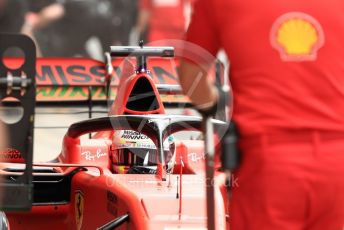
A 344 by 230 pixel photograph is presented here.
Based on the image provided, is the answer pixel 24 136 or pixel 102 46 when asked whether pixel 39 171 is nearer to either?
pixel 24 136

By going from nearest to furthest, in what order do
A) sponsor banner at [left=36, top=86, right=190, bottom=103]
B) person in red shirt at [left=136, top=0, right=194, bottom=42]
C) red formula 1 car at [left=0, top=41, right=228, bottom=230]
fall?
red formula 1 car at [left=0, top=41, right=228, bottom=230]
person in red shirt at [left=136, top=0, right=194, bottom=42]
sponsor banner at [left=36, top=86, right=190, bottom=103]

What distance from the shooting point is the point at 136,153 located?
5.32m

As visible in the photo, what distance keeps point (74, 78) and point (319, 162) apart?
8530 mm

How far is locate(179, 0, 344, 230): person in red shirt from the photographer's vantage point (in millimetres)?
2816

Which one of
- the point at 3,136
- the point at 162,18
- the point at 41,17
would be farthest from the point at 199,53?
the point at 41,17

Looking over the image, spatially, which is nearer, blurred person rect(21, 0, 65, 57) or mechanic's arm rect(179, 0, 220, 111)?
mechanic's arm rect(179, 0, 220, 111)

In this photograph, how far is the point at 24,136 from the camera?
324cm

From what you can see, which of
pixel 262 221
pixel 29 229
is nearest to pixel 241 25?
pixel 262 221

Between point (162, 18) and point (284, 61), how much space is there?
7549 millimetres

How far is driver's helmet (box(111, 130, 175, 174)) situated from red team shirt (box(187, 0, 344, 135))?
7.36ft

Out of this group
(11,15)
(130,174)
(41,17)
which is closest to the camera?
(130,174)

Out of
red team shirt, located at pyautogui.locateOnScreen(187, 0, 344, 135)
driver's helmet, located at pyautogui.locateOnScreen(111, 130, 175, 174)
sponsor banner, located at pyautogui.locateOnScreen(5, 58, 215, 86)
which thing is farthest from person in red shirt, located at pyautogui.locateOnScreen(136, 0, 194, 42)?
red team shirt, located at pyautogui.locateOnScreen(187, 0, 344, 135)

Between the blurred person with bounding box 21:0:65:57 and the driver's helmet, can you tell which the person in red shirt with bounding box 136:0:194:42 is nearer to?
the blurred person with bounding box 21:0:65:57

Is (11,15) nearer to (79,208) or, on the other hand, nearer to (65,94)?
(65,94)
